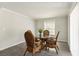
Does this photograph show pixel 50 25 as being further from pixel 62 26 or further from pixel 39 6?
pixel 39 6

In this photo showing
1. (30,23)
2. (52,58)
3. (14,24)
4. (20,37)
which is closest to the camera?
(52,58)

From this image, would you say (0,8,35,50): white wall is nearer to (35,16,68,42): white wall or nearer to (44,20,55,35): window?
(44,20,55,35): window

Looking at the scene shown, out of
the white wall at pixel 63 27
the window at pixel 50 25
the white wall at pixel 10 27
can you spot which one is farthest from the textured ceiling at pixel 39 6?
the window at pixel 50 25

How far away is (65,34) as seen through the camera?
696cm

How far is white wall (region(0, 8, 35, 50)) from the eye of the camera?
173 inches

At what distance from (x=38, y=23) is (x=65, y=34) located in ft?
8.69

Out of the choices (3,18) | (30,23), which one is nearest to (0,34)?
(3,18)

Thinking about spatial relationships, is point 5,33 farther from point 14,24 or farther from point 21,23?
point 21,23

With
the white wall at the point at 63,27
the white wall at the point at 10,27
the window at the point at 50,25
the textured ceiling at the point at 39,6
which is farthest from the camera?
the window at the point at 50,25

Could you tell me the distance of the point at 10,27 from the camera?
4965mm

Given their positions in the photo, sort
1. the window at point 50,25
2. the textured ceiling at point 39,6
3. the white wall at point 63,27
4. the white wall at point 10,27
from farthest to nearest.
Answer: the window at point 50,25
the white wall at point 63,27
the white wall at point 10,27
the textured ceiling at point 39,6

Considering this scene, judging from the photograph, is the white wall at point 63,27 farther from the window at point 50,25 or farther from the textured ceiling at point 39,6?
the textured ceiling at point 39,6

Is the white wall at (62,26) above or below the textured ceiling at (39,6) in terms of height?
below

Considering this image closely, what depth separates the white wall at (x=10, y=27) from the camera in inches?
173
